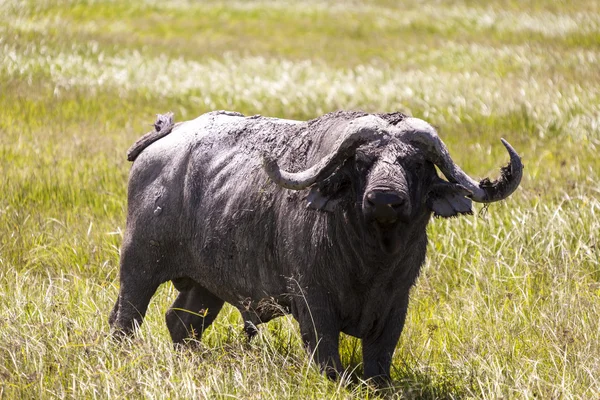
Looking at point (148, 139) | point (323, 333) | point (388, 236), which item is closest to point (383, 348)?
point (323, 333)

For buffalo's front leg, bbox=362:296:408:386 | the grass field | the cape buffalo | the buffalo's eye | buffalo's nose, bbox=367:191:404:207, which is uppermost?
the buffalo's eye

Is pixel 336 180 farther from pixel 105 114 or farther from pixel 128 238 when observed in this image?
pixel 105 114

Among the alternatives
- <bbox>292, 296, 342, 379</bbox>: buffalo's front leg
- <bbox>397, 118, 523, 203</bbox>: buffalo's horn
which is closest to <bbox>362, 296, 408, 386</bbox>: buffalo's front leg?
<bbox>292, 296, 342, 379</bbox>: buffalo's front leg

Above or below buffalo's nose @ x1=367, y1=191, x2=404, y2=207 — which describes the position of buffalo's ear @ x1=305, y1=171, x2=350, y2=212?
below

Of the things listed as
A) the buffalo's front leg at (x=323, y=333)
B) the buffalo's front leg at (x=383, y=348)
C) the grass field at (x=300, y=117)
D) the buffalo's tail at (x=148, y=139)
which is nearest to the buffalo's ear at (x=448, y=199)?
the buffalo's front leg at (x=383, y=348)

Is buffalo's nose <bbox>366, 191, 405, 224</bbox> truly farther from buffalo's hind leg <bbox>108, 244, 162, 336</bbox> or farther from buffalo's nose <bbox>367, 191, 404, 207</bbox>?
buffalo's hind leg <bbox>108, 244, 162, 336</bbox>

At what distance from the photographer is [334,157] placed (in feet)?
15.1

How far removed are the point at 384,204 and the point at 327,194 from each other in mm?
503

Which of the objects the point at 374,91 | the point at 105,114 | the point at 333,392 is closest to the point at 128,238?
the point at 333,392

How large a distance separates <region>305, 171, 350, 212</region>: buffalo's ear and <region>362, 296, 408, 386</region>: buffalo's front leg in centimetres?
71

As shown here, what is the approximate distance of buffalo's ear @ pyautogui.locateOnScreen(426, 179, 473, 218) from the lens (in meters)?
4.58

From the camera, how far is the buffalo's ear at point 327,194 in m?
4.63

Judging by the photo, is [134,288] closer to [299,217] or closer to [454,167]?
[299,217]

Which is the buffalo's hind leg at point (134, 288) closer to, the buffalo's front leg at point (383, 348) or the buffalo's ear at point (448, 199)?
the buffalo's front leg at point (383, 348)
